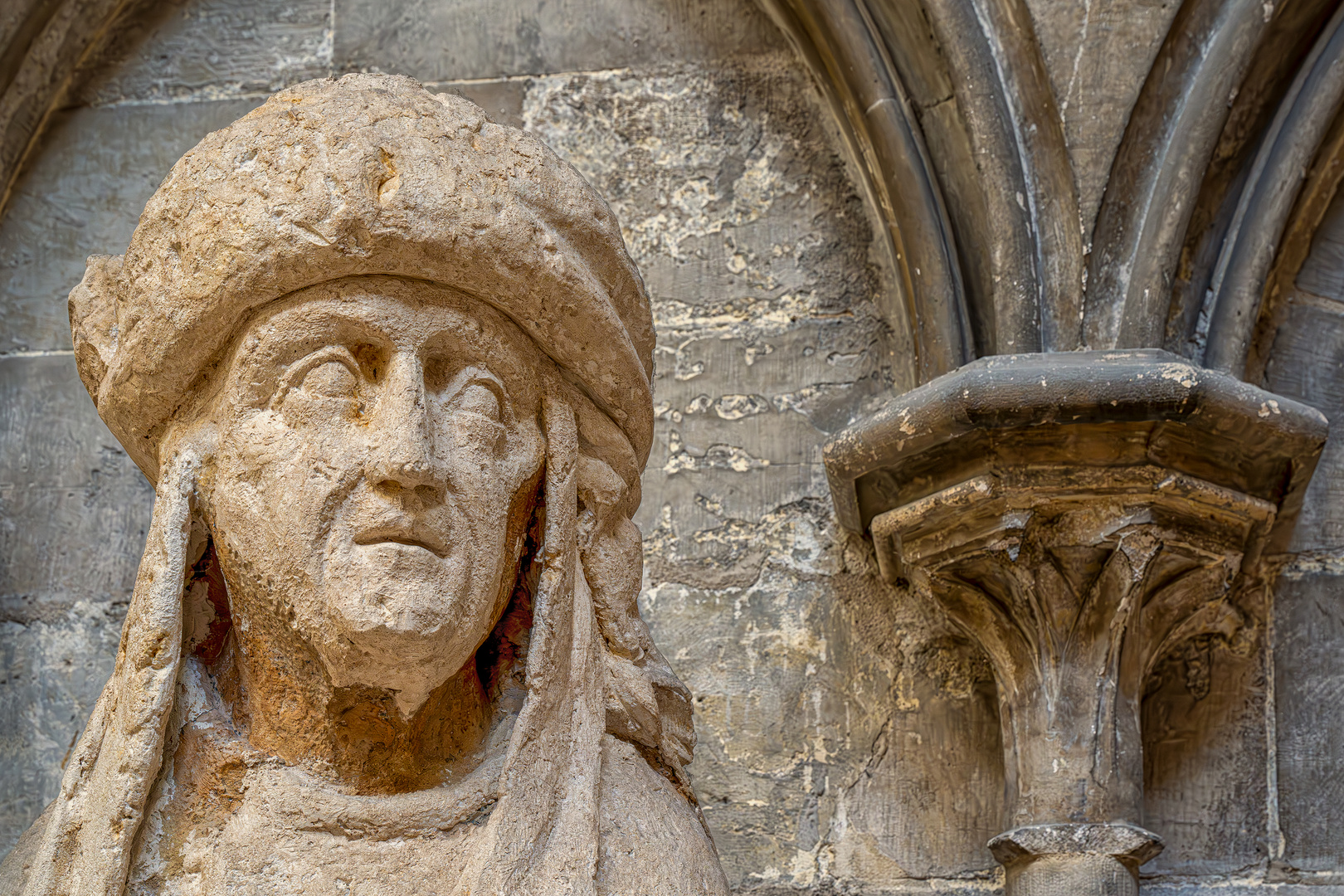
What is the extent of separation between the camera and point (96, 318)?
2363mm

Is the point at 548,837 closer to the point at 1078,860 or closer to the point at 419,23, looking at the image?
the point at 1078,860

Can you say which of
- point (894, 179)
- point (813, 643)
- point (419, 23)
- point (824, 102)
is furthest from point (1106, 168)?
point (419, 23)

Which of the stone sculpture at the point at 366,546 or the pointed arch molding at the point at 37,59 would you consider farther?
the pointed arch molding at the point at 37,59

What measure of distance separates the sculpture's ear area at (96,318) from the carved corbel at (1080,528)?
4.76ft

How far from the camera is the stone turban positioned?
2150 millimetres

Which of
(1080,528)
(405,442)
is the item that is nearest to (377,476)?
(405,442)

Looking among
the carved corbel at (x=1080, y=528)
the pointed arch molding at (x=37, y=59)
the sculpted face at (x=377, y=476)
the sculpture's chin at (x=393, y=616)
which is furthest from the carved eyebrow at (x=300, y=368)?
the pointed arch molding at (x=37, y=59)

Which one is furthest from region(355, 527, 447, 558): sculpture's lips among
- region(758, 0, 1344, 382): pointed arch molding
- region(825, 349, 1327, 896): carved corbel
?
Answer: region(758, 0, 1344, 382): pointed arch molding

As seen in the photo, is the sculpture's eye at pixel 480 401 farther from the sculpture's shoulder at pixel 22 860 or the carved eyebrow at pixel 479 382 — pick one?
the sculpture's shoulder at pixel 22 860

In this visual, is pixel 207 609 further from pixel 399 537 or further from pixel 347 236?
pixel 347 236

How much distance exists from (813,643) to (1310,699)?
0.97 metres

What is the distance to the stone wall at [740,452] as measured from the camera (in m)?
3.32

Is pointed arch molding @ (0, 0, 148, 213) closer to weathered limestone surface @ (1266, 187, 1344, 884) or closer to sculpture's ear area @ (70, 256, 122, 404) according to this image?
sculpture's ear area @ (70, 256, 122, 404)

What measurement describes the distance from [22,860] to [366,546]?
2.15 feet
